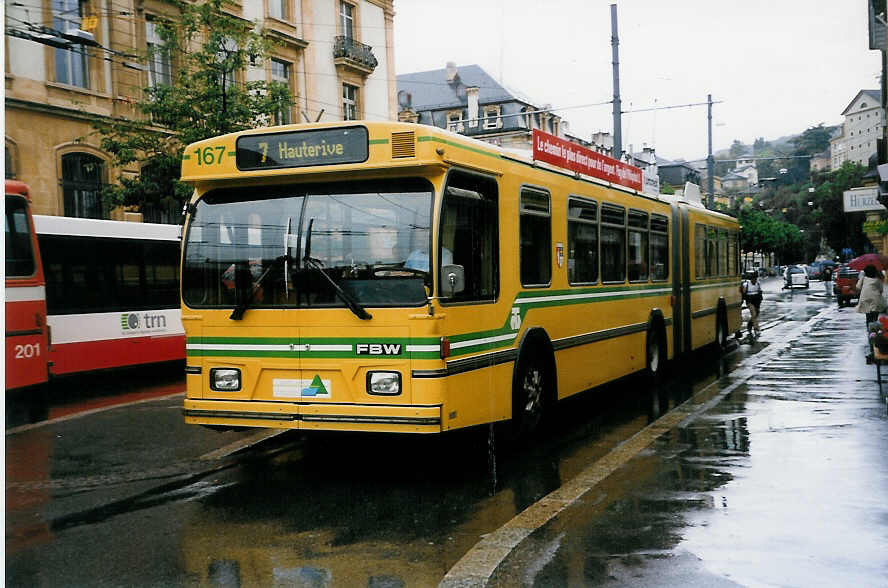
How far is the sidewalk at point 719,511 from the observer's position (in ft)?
16.8

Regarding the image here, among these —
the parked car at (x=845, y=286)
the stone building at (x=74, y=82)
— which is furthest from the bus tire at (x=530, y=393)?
the parked car at (x=845, y=286)

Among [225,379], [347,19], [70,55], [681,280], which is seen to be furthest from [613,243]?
[347,19]

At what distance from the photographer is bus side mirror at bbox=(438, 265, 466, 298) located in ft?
23.0

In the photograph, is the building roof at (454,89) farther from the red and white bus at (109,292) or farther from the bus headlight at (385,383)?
the bus headlight at (385,383)

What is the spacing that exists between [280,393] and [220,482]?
3.02 ft

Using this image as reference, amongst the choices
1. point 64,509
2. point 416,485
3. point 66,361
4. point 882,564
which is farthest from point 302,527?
point 66,361

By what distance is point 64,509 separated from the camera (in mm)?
6828

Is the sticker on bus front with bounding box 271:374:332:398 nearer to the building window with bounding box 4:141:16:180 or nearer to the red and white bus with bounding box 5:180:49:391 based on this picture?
the red and white bus with bounding box 5:180:49:391

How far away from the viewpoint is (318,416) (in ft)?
23.7

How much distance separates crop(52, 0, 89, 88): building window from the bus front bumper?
18.5 metres

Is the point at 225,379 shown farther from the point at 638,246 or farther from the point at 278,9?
the point at 278,9

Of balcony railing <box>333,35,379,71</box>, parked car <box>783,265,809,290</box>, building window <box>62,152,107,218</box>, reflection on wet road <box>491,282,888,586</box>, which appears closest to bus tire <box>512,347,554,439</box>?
reflection on wet road <box>491,282,888,586</box>

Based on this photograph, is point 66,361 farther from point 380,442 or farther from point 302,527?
point 302,527

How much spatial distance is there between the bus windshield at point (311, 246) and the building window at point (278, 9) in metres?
26.0
